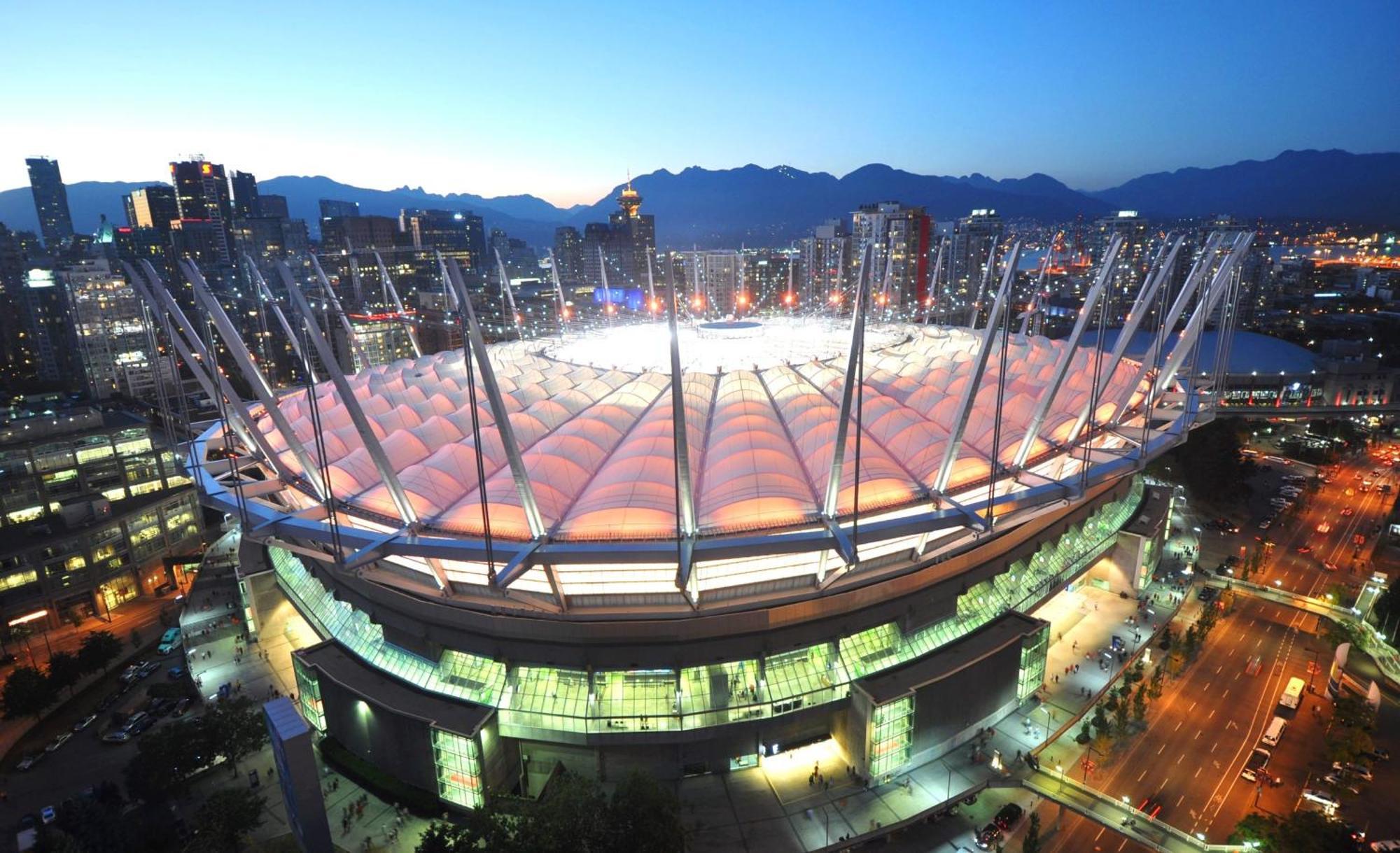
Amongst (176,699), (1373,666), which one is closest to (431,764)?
(176,699)

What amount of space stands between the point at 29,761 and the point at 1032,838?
42.6 m

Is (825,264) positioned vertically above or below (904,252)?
below

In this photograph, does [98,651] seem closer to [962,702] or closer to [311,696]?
[311,696]

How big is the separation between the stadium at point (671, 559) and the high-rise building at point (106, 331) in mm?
65733

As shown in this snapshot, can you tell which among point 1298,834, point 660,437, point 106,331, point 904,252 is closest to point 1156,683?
point 1298,834

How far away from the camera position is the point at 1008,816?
82.3 ft

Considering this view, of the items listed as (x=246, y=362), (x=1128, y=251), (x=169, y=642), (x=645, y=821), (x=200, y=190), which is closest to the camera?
(x=645, y=821)

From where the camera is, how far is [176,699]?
108ft

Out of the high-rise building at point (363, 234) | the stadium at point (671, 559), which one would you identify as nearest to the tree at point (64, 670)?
the stadium at point (671, 559)

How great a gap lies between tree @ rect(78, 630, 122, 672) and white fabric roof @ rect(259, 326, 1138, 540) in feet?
46.7

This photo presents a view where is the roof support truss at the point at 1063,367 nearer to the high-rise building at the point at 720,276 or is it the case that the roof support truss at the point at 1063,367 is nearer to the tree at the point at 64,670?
the tree at the point at 64,670

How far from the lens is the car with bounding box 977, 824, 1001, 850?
24.1m

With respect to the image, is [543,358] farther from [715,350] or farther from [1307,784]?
[1307,784]

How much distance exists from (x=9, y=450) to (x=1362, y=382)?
120882 mm
